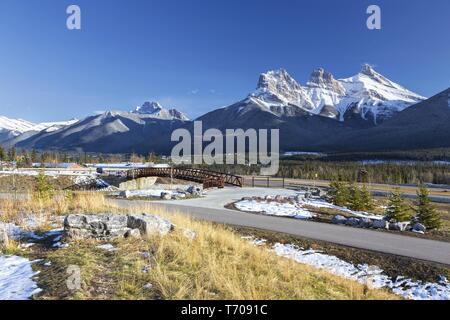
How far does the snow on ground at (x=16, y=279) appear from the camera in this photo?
17.5 feet

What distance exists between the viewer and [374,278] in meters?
9.41

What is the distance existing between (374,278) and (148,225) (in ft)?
22.1

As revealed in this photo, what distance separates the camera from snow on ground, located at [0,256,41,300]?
5324mm

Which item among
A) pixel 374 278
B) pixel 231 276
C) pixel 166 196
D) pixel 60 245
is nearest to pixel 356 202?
pixel 166 196

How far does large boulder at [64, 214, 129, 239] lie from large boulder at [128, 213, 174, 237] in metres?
0.36

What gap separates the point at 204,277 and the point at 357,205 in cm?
2564

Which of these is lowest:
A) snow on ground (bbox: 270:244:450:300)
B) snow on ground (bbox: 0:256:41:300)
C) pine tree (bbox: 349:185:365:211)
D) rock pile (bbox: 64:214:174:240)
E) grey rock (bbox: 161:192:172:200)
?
pine tree (bbox: 349:185:365:211)

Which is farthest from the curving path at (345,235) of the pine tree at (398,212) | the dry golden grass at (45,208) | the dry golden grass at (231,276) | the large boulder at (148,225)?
the pine tree at (398,212)

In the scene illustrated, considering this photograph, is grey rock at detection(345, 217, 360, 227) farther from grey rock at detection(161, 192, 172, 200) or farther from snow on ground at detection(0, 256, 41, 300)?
snow on ground at detection(0, 256, 41, 300)

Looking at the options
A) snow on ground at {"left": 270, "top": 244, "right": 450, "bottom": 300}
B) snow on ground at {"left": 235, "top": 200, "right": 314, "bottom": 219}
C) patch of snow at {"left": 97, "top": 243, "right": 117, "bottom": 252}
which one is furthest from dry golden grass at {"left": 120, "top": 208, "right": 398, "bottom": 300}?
snow on ground at {"left": 235, "top": 200, "right": 314, "bottom": 219}

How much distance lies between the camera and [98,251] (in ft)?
25.4

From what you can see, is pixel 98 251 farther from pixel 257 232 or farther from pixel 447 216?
pixel 447 216

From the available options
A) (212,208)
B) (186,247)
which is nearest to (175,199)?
(212,208)

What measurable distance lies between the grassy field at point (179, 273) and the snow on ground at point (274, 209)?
422 inches
